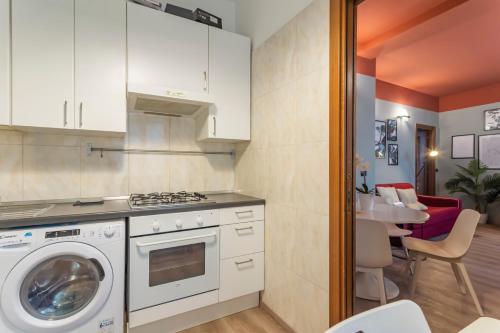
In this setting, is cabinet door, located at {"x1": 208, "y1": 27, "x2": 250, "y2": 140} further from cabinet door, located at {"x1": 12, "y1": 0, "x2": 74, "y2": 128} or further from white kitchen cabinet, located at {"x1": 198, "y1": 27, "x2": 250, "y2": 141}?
cabinet door, located at {"x1": 12, "y1": 0, "x2": 74, "y2": 128}

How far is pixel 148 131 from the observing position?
6.95 feet

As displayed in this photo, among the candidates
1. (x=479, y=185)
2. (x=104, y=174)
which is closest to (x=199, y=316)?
(x=104, y=174)

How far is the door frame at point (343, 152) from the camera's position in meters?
1.30

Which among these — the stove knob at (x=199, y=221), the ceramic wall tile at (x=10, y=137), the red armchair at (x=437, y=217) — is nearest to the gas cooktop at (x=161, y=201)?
the stove knob at (x=199, y=221)

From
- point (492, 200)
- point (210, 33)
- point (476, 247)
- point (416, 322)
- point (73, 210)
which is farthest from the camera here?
Result: point (492, 200)

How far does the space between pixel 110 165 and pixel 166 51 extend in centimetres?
98

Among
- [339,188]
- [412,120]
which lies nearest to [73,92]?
[339,188]

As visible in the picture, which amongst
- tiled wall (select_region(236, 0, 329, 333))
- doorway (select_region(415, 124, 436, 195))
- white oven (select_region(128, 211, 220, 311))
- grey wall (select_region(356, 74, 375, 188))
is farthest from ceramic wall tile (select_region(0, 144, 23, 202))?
doorway (select_region(415, 124, 436, 195))

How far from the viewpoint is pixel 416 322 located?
25.4 inches

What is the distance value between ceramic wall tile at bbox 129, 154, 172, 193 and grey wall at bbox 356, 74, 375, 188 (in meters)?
2.76

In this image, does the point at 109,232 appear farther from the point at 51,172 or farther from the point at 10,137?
the point at 10,137

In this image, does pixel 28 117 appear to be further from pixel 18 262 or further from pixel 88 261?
pixel 88 261

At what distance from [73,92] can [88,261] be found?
3.40ft

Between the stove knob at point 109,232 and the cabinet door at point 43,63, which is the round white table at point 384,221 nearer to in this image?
the stove knob at point 109,232
